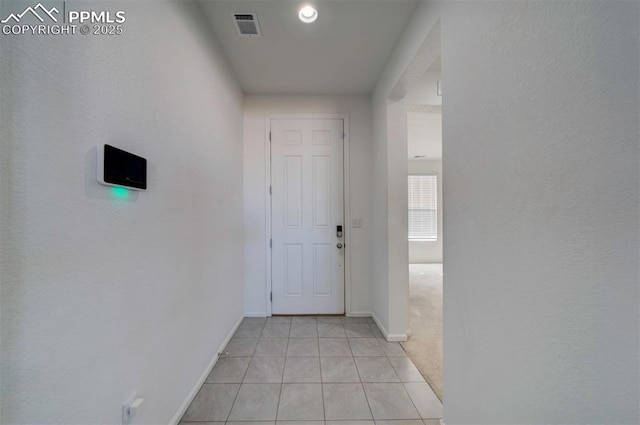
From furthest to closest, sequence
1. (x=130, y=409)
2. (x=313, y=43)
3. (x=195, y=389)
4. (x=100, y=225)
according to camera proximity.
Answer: (x=313, y=43), (x=195, y=389), (x=130, y=409), (x=100, y=225)

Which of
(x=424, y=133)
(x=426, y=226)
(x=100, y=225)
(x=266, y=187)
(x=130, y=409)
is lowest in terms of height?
(x=130, y=409)

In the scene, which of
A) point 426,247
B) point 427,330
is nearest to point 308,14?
point 427,330

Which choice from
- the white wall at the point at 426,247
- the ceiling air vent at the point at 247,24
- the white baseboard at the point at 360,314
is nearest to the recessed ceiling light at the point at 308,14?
the ceiling air vent at the point at 247,24

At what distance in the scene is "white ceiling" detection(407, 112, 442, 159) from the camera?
373 centimetres

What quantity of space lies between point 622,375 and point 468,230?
0.66 meters

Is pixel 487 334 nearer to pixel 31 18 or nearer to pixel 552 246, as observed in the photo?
pixel 552 246

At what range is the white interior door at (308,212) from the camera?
118 inches

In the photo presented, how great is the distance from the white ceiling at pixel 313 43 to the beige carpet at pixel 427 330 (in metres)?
2.71

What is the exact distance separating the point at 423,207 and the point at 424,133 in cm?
270

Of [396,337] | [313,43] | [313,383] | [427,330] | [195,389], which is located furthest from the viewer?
[427,330]

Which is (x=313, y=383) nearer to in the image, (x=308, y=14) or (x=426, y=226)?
(x=308, y=14)

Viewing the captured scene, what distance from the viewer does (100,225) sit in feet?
2.97

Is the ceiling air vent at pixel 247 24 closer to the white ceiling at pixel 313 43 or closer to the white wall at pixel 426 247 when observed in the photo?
the white ceiling at pixel 313 43

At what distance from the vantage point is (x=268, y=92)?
294 cm
